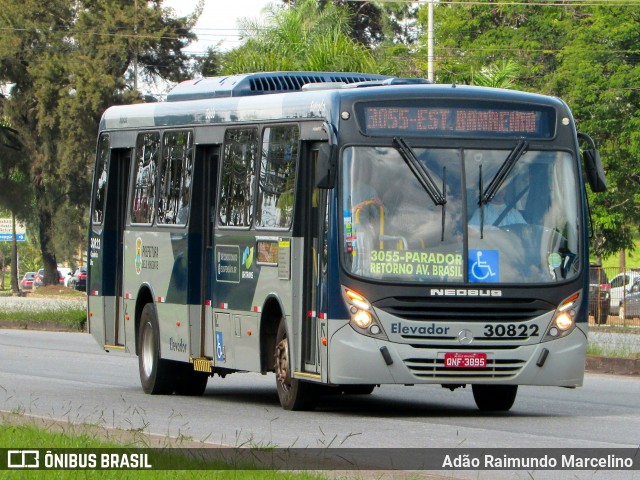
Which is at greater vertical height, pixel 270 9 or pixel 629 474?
pixel 270 9

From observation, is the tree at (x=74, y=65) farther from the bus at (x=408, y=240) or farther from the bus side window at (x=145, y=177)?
the bus at (x=408, y=240)

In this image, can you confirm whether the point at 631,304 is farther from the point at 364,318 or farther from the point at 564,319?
the point at 364,318

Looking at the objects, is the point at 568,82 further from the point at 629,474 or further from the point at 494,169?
the point at 629,474

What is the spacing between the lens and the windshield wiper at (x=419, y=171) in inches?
549

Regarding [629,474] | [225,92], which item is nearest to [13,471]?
[629,474]

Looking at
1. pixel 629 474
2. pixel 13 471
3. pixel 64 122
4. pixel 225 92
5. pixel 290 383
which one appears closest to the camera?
pixel 13 471

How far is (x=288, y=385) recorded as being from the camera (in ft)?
48.6

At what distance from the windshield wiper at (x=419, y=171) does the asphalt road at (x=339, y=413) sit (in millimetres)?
2036

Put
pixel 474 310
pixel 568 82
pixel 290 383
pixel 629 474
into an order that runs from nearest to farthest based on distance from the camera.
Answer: pixel 629 474, pixel 474 310, pixel 290 383, pixel 568 82

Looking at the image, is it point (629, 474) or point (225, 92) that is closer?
point (629, 474)

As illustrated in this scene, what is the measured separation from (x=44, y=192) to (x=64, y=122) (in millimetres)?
7494

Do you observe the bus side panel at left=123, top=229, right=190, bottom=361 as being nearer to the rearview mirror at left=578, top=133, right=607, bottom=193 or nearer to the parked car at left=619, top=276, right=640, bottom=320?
the rearview mirror at left=578, top=133, right=607, bottom=193

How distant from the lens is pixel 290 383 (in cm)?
1477

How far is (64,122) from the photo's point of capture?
219 ft
